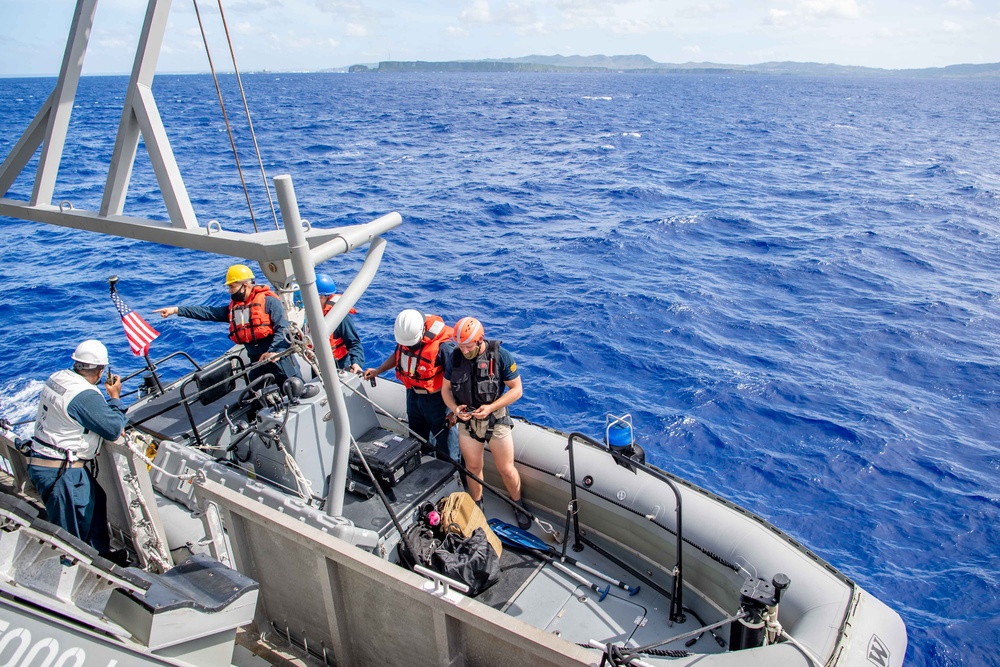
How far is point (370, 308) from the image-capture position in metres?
14.8

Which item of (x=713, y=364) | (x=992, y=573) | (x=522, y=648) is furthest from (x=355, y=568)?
(x=713, y=364)

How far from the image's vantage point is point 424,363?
217 inches

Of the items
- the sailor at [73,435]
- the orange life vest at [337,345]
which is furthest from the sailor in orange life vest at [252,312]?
the sailor at [73,435]

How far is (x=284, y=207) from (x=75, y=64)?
213 cm

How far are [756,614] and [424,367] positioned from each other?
3.01 metres

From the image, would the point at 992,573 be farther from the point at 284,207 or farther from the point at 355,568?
the point at 284,207

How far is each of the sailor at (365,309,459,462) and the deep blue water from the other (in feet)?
15.2

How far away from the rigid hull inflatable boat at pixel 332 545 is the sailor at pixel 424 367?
0.30 metres

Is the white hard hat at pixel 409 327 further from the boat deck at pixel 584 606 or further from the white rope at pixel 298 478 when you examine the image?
the boat deck at pixel 584 606

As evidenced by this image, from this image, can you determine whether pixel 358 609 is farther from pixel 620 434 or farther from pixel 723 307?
pixel 723 307

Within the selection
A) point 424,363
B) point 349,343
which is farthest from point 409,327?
point 349,343

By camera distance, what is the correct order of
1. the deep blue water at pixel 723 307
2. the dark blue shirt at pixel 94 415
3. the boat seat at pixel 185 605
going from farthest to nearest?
the deep blue water at pixel 723 307
the dark blue shirt at pixel 94 415
the boat seat at pixel 185 605

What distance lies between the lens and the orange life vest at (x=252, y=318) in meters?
6.51

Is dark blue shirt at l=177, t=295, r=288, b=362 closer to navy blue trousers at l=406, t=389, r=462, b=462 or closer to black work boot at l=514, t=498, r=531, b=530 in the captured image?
navy blue trousers at l=406, t=389, r=462, b=462
